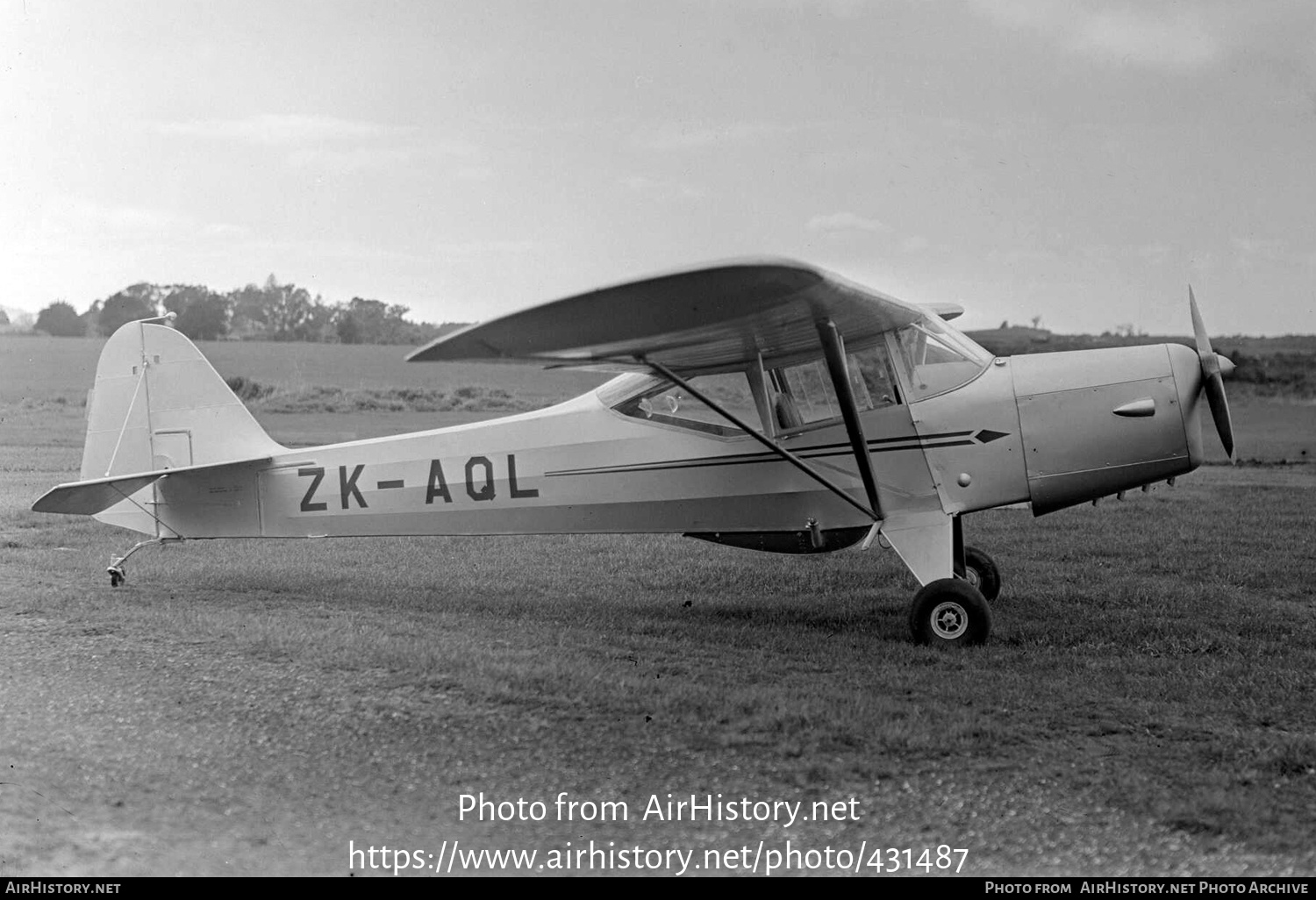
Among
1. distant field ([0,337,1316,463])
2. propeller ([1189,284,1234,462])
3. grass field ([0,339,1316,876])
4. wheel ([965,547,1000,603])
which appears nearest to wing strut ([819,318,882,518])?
grass field ([0,339,1316,876])

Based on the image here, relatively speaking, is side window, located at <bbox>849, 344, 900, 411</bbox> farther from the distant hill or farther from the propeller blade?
the distant hill

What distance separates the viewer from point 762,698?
17.1 feet

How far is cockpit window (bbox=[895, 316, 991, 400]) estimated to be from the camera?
6941 mm

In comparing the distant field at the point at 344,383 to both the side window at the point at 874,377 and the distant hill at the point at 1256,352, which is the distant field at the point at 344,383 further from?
the side window at the point at 874,377

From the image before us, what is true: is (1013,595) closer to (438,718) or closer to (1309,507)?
(438,718)

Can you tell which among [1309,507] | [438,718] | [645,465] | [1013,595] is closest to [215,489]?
[645,465]

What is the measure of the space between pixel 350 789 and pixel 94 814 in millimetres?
948

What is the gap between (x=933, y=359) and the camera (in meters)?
6.99

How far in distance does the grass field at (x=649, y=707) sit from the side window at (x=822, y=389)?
153cm

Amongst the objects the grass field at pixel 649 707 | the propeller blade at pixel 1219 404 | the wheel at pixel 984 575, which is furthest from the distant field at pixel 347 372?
the propeller blade at pixel 1219 404

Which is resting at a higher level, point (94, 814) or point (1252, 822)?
point (94, 814)

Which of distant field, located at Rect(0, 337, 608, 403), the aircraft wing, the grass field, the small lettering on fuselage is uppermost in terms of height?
distant field, located at Rect(0, 337, 608, 403)

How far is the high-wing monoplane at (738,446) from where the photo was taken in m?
6.53

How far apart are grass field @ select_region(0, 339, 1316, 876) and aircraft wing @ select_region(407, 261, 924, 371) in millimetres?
1840
